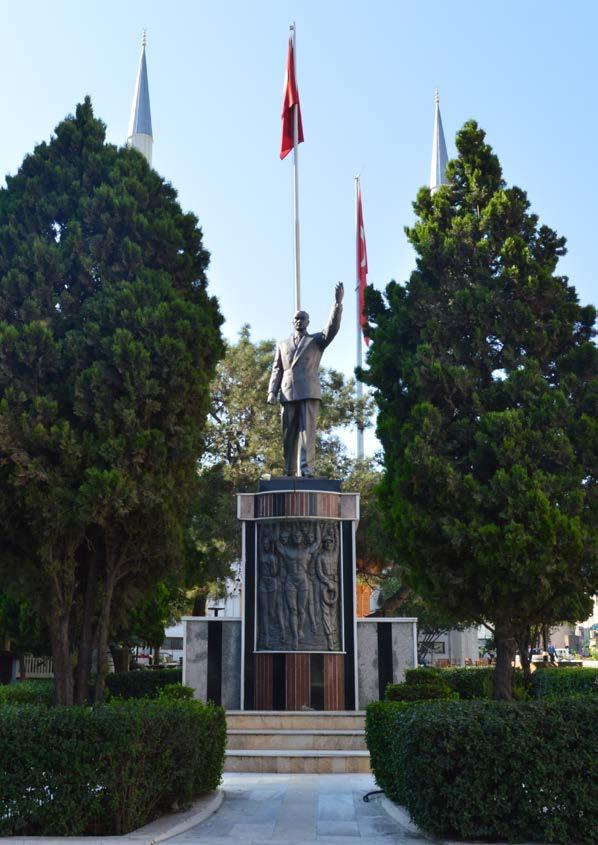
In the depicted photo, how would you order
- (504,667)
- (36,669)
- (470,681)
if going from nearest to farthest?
(504,667) < (470,681) < (36,669)

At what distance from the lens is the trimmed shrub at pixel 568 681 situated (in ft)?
51.6

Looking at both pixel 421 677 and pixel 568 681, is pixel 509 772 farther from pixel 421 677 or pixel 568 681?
pixel 568 681

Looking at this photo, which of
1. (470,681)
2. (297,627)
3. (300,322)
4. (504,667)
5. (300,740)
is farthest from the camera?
(470,681)

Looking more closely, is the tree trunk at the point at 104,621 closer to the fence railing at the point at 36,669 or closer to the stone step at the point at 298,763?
the stone step at the point at 298,763

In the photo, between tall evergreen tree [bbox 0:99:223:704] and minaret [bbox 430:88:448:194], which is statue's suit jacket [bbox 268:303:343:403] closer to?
tall evergreen tree [bbox 0:99:223:704]

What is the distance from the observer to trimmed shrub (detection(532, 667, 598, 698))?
15742 millimetres

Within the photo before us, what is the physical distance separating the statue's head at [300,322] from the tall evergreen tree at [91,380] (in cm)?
562

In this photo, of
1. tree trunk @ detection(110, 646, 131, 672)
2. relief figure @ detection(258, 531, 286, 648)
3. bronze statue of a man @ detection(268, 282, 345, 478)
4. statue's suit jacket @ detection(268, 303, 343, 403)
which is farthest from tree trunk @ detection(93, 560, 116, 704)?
tree trunk @ detection(110, 646, 131, 672)

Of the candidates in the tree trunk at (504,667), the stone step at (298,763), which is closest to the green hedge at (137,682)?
the stone step at (298,763)

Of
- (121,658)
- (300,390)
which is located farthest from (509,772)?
(121,658)

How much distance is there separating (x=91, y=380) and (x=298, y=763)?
6059 millimetres

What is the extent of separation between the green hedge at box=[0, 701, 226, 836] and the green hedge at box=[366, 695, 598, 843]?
2093 millimetres

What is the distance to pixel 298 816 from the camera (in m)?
7.88

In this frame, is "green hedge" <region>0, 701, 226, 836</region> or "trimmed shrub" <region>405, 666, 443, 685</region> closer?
"green hedge" <region>0, 701, 226, 836</region>
